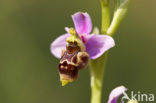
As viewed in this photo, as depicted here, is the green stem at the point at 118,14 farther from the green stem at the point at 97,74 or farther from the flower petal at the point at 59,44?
the flower petal at the point at 59,44

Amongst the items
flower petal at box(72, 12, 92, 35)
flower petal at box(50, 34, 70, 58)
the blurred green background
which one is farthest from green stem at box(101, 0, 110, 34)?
the blurred green background

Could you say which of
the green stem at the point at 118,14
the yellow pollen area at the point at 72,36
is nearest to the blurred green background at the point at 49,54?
the yellow pollen area at the point at 72,36

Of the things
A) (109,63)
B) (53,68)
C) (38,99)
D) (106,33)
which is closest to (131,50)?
(109,63)

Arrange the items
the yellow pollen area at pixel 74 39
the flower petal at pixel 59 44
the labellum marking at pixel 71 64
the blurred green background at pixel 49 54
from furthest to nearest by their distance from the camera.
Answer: the blurred green background at pixel 49 54
the flower petal at pixel 59 44
the yellow pollen area at pixel 74 39
the labellum marking at pixel 71 64

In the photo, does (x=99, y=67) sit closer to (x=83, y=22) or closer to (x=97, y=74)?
(x=97, y=74)

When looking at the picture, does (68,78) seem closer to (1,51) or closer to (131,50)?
(1,51)

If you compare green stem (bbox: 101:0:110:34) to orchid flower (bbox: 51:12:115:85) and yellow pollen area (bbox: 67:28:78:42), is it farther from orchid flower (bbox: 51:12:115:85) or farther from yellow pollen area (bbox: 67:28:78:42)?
yellow pollen area (bbox: 67:28:78:42)

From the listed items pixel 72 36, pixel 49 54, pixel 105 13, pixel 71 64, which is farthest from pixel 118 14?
pixel 49 54
